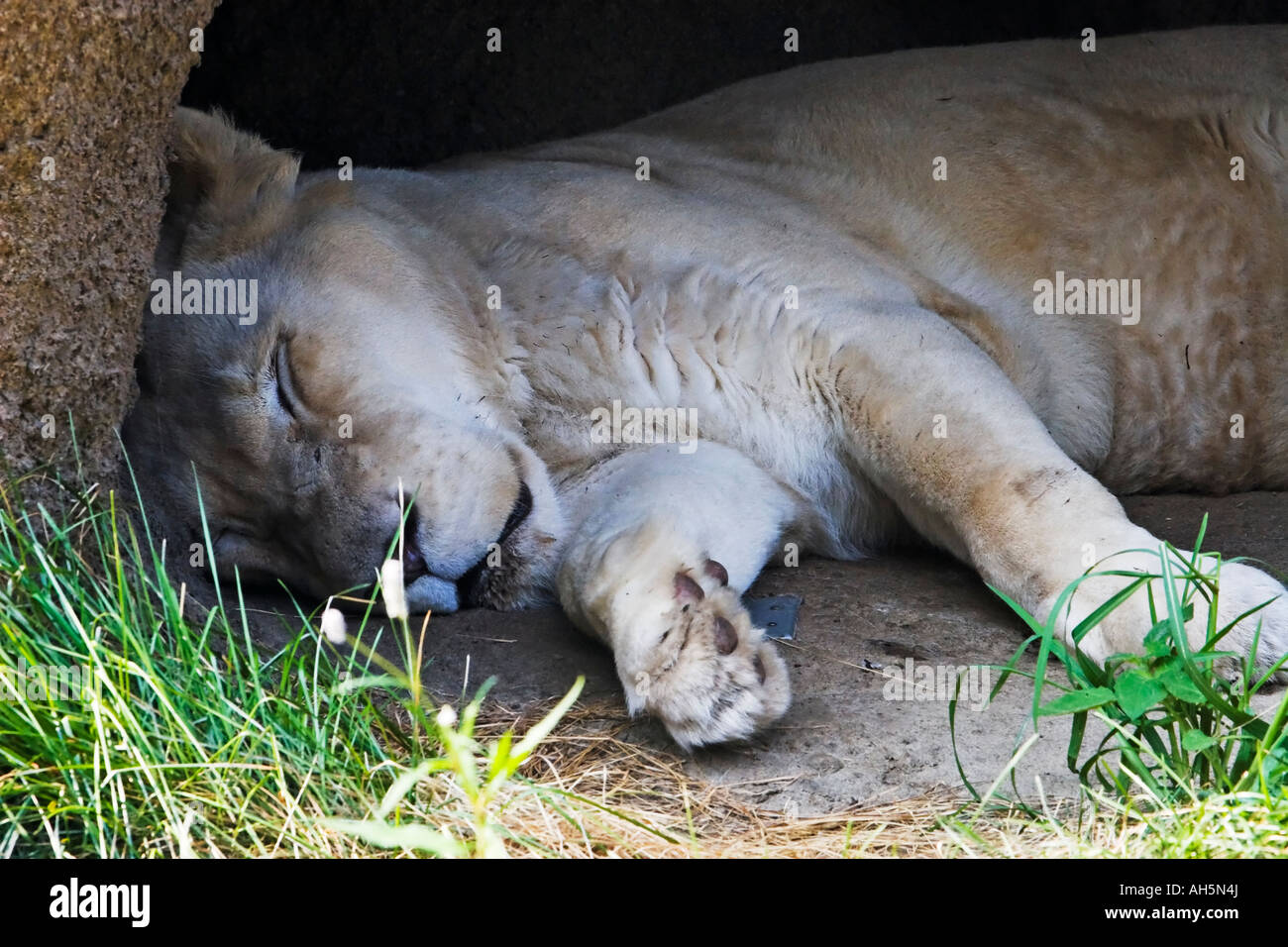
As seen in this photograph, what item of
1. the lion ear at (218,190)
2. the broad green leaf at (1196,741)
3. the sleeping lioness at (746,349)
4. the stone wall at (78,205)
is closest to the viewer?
the broad green leaf at (1196,741)

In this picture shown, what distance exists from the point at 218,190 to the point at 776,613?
5.33 feet

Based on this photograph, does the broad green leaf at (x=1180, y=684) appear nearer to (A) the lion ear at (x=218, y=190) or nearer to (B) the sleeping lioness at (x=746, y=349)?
(B) the sleeping lioness at (x=746, y=349)

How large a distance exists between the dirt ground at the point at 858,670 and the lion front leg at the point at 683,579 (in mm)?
86

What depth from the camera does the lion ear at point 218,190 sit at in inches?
131

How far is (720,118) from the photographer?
4016 millimetres

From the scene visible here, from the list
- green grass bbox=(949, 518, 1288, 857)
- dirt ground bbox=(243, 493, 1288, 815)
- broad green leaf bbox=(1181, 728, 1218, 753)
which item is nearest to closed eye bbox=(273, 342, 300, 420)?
dirt ground bbox=(243, 493, 1288, 815)

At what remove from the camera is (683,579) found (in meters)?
2.66

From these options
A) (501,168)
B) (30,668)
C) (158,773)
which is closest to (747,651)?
(158,773)

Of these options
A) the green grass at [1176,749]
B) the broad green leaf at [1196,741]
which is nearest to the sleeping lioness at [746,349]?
the green grass at [1176,749]

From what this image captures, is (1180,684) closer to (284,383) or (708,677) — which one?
(708,677)

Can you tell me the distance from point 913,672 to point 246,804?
1311 millimetres

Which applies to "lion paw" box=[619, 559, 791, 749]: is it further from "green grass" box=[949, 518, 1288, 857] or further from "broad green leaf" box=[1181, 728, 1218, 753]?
"broad green leaf" box=[1181, 728, 1218, 753]

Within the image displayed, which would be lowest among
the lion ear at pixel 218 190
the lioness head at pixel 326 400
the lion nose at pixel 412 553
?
the lion nose at pixel 412 553
